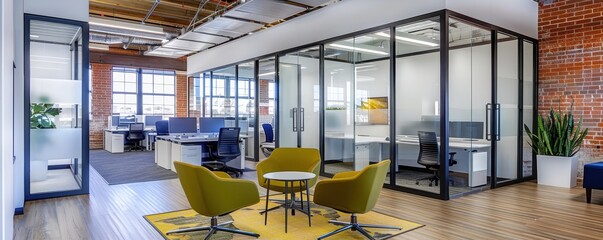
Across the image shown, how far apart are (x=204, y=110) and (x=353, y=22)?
6.89 m

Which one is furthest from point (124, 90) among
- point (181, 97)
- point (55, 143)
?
point (55, 143)

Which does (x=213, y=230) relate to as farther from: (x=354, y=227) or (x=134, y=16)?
(x=134, y=16)

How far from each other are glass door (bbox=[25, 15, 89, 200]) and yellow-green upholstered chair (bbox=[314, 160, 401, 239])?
378cm

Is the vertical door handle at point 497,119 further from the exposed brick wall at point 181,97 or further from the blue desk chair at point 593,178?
the exposed brick wall at point 181,97

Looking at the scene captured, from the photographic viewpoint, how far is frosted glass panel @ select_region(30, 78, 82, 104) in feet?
16.2

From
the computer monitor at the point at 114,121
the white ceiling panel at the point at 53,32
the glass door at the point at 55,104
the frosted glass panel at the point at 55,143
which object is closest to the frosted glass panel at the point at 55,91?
the glass door at the point at 55,104

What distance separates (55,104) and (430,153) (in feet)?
18.3

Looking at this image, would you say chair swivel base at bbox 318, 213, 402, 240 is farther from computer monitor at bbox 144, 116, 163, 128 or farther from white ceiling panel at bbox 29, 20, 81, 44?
computer monitor at bbox 144, 116, 163, 128

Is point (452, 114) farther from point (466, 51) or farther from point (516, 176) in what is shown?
point (516, 176)

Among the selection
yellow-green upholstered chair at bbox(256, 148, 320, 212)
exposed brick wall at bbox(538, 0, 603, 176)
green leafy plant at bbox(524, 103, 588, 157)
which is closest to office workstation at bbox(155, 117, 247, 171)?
yellow-green upholstered chair at bbox(256, 148, 320, 212)

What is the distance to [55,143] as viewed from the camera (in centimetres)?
507

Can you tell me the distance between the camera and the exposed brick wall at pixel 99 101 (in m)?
11.9

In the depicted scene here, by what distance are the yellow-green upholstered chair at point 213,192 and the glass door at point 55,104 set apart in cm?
278

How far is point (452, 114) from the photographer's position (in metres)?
5.27
